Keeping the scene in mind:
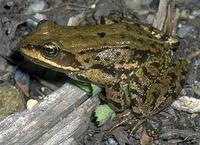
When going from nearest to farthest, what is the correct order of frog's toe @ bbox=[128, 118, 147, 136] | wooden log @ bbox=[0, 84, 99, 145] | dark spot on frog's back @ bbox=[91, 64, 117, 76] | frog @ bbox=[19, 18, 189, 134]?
wooden log @ bbox=[0, 84, 99, 145] < frog @ bbox=[19, 18, 189, 134] < frog's toe @ bbox=[128, 118, 147, 136] < dark spot on frog's back @ bbox=[91, 64, 117, 76]

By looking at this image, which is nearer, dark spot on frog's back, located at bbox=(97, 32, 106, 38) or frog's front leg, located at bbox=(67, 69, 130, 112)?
dark spot on frog's back, located at bbox=(97, 32, 106, 38)

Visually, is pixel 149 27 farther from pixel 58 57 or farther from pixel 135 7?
pixel 58 57

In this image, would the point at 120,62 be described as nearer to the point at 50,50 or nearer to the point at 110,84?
the point at 110,84

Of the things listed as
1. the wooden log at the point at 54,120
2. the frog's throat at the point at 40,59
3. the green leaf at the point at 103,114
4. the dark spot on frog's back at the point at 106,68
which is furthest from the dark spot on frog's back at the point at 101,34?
the green leaf at the point at 103,114

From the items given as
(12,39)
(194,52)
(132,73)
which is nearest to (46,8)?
(12,39)

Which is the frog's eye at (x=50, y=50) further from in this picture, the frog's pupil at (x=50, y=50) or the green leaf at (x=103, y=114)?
the green leaf at (x=103, y=114)

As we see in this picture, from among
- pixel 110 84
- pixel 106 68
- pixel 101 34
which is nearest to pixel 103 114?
pixel 110 84

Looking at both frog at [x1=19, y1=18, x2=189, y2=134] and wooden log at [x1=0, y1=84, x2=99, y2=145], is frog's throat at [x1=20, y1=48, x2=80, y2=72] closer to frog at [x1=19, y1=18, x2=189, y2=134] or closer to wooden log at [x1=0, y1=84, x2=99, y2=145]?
frog at [x1=19, y1=18, x2=189, y2=134]

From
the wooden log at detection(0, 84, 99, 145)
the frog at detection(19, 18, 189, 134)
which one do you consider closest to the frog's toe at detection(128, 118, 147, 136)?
the frog at detection(19, 18, 189, 134)
